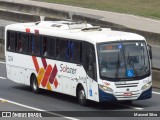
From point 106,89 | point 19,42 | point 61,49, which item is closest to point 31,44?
point 19,42

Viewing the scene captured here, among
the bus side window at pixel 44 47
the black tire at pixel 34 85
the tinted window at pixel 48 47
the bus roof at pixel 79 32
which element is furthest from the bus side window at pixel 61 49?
the black tire at pixel 34 85

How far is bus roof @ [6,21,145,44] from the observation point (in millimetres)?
24016

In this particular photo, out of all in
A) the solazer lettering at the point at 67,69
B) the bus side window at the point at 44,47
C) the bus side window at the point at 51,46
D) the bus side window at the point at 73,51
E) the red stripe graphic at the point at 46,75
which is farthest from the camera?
the bus side window at the point at 44,47

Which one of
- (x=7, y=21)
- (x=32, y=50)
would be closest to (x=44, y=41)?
(x=32, y=50)

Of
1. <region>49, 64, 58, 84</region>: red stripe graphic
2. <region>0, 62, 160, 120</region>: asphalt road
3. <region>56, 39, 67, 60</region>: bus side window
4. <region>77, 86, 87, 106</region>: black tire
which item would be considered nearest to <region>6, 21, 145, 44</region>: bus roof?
<region>56, 39, 67, 60</region>: bus side window

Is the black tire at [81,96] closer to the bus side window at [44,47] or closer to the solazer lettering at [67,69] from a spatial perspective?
the solazer lettering at [67,69]

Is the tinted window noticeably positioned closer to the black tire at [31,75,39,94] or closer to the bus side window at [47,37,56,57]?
the bus side window at [47,37,56,57]

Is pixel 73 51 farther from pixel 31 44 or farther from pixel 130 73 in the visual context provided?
pixel 31 44

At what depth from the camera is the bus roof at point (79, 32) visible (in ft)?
78.8

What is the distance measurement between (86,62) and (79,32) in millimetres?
1545

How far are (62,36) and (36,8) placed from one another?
29.0 meters

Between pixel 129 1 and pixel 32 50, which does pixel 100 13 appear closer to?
pixel 129 1

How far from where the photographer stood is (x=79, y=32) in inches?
997

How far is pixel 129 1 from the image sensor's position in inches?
2317
